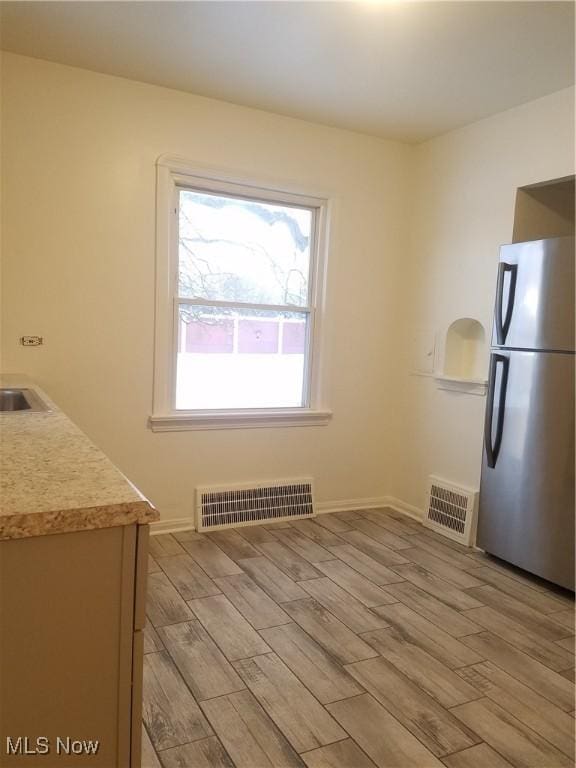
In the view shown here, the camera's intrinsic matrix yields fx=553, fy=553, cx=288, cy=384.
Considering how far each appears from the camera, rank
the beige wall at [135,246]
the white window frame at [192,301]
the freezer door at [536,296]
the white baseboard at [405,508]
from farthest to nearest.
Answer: the white baseboard at [405,508], the white window frame at [192,301], the beige wall at [135,246], the freezer door at [536,296]

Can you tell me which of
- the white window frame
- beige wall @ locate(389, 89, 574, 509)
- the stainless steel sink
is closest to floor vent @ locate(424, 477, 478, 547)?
beige wall @ locate(389, 89, 574, 509)

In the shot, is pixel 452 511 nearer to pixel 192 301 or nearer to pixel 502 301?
pixel 502 301

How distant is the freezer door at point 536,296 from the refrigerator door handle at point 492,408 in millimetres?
100

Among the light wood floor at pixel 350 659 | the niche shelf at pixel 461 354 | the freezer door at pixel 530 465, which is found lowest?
the light wood floor at pixel 350 659

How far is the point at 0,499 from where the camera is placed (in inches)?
39.4

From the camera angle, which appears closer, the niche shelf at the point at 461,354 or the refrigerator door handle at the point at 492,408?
the refrigerator door handle at the point at 492,408

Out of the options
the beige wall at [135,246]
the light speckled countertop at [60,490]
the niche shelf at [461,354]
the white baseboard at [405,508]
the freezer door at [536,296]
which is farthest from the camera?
the white baseboard at [405,508]

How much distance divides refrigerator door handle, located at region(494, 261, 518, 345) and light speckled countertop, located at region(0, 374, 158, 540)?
7.77 feet

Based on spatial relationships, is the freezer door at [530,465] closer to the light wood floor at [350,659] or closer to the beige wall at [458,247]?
the light wood floor at [350,659]

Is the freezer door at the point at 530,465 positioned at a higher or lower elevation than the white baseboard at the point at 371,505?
higher

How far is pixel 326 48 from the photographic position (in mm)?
2588

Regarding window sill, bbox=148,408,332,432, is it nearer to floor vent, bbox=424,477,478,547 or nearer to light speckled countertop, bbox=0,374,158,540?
floor vent, bbox=424,477,478,547

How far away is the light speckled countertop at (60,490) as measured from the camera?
0.96m

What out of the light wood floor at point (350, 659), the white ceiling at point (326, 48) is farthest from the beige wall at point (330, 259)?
the light wood floor at point (350, 659)
